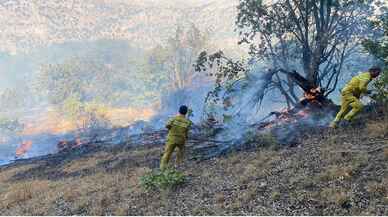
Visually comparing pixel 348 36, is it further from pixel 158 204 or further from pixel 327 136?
pixel 158 204

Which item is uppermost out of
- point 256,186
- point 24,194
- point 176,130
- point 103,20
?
point 103,20

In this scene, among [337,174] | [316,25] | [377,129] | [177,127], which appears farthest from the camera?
[316,25]

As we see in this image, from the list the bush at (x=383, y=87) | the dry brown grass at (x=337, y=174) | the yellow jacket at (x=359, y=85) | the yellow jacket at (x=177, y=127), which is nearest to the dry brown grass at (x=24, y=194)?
the yellow jacket at (x=177, y=127)

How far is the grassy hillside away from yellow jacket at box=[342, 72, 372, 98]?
2.78 ft

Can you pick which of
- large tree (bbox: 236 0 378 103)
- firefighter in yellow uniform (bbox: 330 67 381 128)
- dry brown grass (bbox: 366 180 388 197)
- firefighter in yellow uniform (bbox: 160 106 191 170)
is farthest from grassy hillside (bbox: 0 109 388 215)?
large tree (bbox: 236 0 378 103)

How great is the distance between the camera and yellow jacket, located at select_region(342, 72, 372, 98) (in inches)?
399

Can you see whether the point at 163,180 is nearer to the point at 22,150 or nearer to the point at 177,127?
the point at 177,127

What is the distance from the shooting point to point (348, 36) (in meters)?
15.1

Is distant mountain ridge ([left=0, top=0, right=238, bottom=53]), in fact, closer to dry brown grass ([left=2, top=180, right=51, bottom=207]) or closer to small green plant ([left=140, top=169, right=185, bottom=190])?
dry brown grass ([left=2, top=180, right=51, bottom=207])

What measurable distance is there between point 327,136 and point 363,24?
20.9 feet

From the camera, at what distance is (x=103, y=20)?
121938 mm

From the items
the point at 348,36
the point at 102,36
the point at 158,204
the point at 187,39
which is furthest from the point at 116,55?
Result: the point at 158,204

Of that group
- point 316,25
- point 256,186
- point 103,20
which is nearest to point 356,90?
point 256,186

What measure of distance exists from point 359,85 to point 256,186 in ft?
13.7
